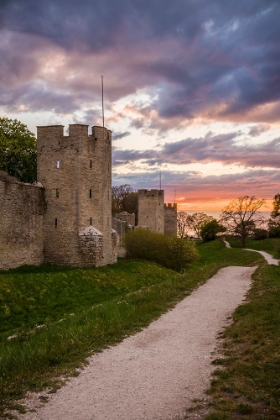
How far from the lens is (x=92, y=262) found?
88.6 ft

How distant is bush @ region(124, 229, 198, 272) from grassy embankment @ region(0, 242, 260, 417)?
19.1 ft

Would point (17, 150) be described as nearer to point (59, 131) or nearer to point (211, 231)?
point (59, 131)

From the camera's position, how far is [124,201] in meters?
78.7

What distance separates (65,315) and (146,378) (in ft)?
28.8

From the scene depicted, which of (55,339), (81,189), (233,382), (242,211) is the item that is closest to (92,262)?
(81,189)

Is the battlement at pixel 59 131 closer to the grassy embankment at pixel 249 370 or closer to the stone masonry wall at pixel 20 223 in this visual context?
the stone masonry wall at pixel 20 223

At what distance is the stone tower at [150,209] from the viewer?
5738 cm

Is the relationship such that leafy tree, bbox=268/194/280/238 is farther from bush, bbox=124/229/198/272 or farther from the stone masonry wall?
the stone masonry wall

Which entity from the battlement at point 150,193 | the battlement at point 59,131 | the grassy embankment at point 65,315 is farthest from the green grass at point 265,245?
the battlement at point 59,131

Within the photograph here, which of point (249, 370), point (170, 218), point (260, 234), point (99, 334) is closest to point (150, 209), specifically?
point (170, 218)

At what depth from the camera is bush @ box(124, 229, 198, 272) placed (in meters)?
34.4

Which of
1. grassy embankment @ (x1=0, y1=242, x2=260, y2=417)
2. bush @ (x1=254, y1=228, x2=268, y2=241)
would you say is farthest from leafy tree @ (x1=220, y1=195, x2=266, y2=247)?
grassy embankment @ (x1=0, y1=242, x2=260, y2=417)

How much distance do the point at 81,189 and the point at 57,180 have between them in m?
1.78

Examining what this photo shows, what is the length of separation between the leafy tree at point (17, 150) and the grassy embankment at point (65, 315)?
38.1 ft
